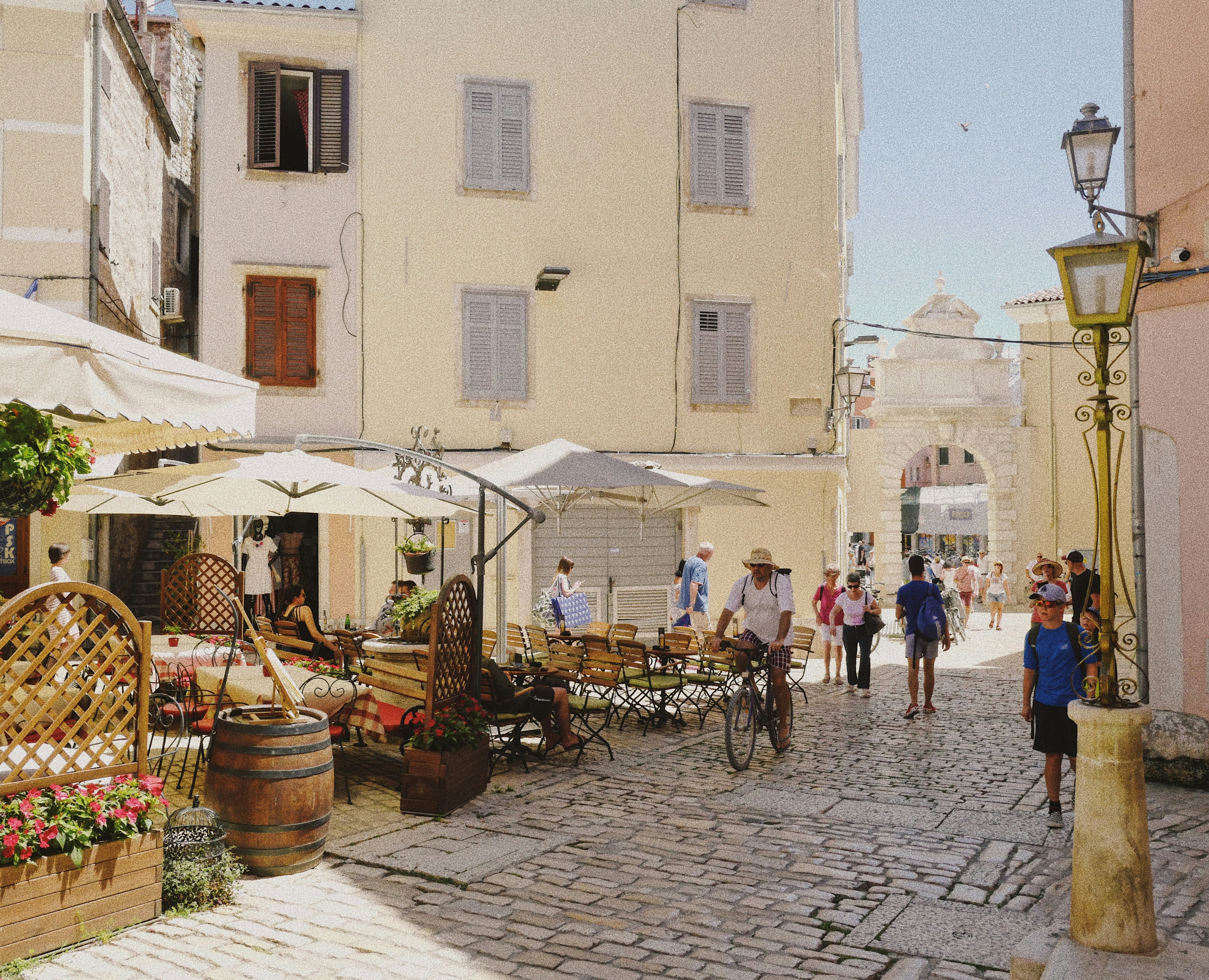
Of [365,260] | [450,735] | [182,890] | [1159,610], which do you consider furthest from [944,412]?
A: [182,890]

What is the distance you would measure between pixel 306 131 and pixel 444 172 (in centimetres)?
207

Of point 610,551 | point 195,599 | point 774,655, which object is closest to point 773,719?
point 774,655

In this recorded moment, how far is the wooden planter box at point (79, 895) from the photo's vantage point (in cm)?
457

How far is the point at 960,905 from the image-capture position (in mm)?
5570

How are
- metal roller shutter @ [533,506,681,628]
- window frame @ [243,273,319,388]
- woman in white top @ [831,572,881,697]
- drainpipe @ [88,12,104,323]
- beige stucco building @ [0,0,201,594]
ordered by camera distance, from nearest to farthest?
woman in white top @ [831,572,881,697] → beige stucco building @ [0,0,201,594] → drainpipe @ [88,12,104,323] → window frame @ [243,273,319,388] → metal roller shutter @ [533,506,681,628]

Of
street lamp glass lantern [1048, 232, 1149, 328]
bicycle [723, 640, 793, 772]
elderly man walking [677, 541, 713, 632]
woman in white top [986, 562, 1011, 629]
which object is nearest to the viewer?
street lamp glass lantern [1048, 232, 1149, 328]

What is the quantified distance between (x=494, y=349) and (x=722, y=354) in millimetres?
3425

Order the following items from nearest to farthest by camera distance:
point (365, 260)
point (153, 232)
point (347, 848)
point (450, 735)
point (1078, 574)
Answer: point (347, 848)
point (450, 735)
point (1078, 574)
point (365, 260)
point (153, 232)

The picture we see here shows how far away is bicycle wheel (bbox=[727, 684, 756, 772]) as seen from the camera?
27.8 feet

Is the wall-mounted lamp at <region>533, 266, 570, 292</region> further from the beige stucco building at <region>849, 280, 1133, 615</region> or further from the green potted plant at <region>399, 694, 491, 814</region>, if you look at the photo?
the beige stucco building at <region>849, 280, 1133, 615</region>

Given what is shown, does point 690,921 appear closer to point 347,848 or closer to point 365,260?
point 347,848

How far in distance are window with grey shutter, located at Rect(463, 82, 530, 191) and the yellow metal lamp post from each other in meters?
11.9

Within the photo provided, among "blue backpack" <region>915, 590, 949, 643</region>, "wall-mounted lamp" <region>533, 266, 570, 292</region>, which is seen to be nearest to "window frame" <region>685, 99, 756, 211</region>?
"wall-mounted lamp" <region>533, 266, 570, 292</region>

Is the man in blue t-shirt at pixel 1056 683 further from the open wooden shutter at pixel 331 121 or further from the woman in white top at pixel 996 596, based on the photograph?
the woman in white top at pixel 996 596
